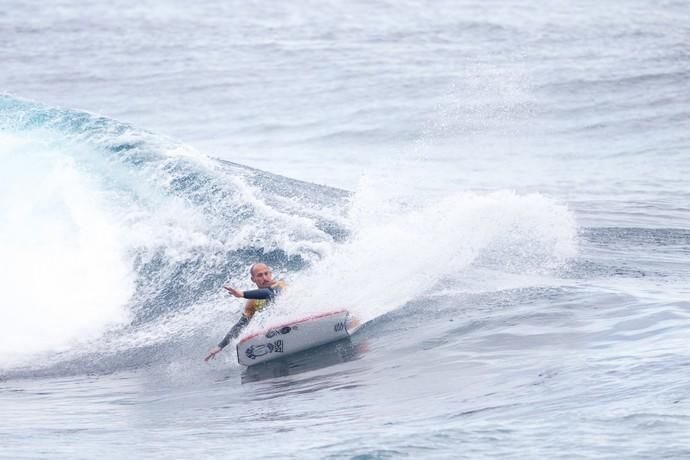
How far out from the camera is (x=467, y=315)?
1557cm

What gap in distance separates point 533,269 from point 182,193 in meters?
6.69

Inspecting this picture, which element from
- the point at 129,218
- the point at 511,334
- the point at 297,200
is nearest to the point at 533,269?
the point at 511,334

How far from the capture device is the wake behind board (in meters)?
14.8

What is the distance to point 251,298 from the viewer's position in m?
15.2

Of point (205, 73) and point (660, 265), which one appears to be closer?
point (660, 265)

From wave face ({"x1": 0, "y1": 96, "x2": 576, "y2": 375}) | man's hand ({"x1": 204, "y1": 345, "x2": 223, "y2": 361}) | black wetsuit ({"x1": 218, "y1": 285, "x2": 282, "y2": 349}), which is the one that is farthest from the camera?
wave face ({"x1": 0, "y1": 96, "x2": 576, "y2": 375})

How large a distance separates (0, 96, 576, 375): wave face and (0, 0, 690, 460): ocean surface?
5cm

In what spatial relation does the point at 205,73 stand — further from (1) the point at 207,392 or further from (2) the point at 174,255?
(1) the point at 207,392

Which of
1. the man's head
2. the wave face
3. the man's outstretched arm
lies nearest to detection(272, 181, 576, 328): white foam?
the wave face

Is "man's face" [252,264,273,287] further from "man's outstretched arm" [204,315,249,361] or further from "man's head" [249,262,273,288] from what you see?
"man's outstretched arm" [204,315,249,361]

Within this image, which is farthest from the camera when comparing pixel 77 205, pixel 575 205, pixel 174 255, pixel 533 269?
pixel 575 205

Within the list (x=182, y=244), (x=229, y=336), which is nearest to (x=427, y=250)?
(x=229, y=336)

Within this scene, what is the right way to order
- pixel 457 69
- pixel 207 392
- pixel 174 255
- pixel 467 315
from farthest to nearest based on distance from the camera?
pixel 457 69 < pixel 174 255 < pixel 467 315 < pixel 207 392

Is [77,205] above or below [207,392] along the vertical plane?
above
